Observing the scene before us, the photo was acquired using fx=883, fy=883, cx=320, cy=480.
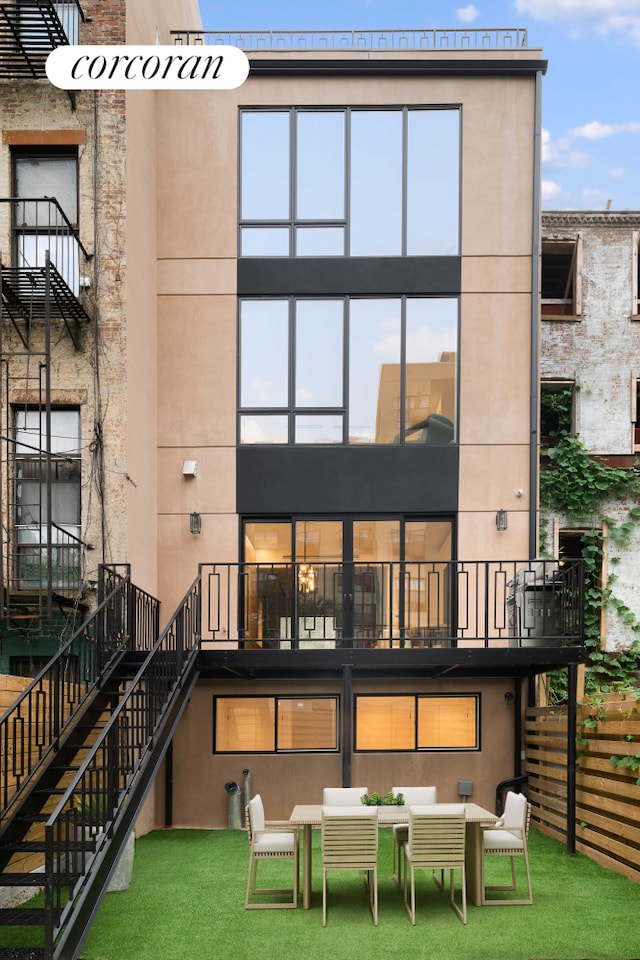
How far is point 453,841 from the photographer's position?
7285 mm

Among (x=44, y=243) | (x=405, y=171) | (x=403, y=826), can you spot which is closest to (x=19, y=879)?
(x=403, y=826)

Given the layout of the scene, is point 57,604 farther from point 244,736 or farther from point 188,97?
point 188,97

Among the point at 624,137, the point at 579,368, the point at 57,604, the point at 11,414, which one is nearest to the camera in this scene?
the point at 57,604

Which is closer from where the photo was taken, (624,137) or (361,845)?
(361,845)

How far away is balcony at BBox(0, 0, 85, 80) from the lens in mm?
9195

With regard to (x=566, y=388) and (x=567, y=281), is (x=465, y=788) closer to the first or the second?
(x=566, y=388)

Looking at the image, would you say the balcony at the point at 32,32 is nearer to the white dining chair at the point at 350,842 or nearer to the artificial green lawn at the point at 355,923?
the white dining chair at the point at 350,842

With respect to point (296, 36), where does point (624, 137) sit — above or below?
above

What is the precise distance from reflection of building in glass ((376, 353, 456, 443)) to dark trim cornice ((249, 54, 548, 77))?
149 inches

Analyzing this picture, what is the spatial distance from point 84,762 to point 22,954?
3.85ft

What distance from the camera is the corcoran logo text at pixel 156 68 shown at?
21.6ft

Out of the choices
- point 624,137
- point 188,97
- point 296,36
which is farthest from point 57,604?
point 624,137

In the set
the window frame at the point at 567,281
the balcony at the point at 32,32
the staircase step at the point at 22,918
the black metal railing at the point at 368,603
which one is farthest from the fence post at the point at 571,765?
the balcony at the point at 32,32

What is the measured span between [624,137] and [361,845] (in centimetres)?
5979
